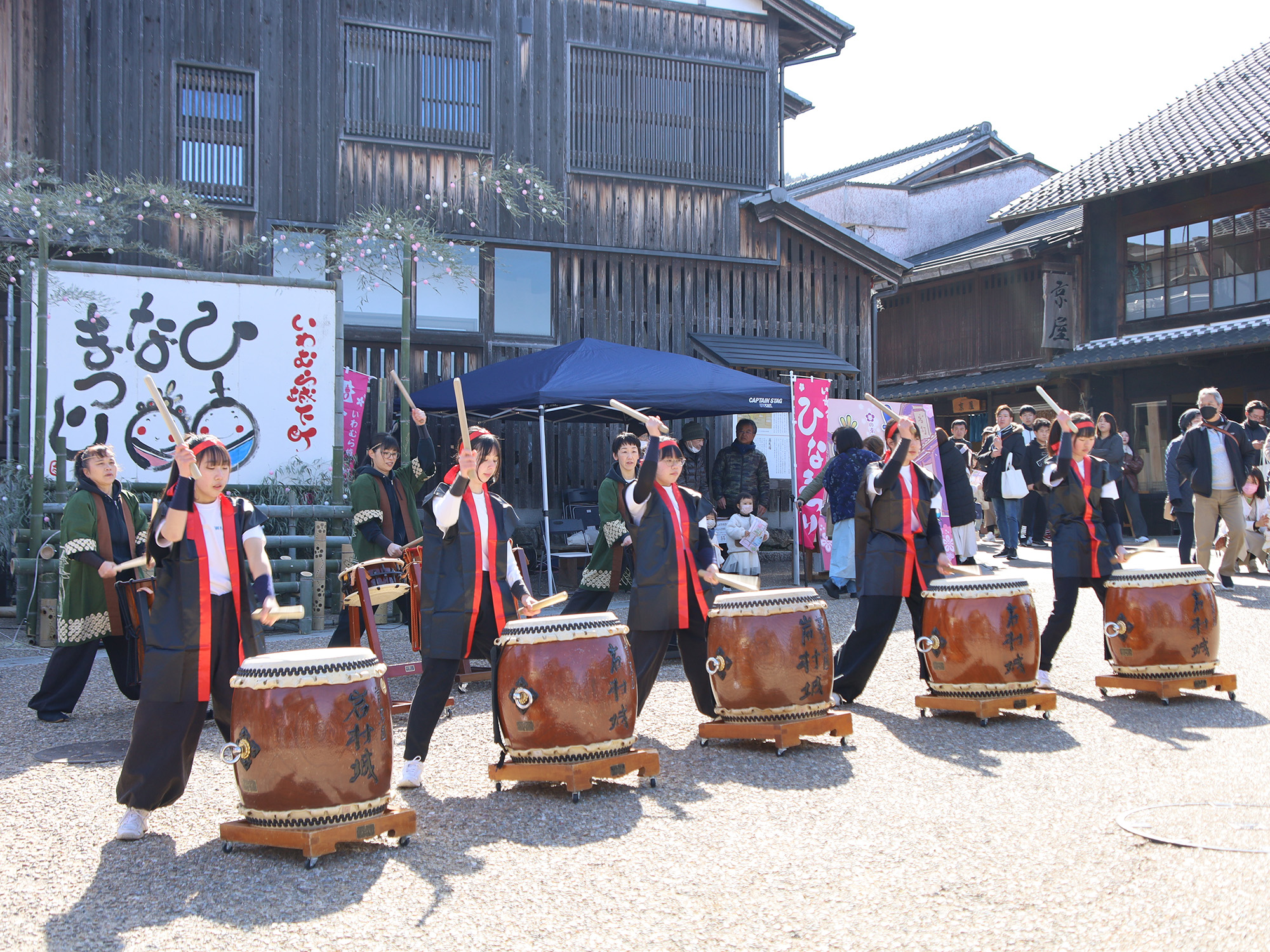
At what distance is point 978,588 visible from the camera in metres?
6.06

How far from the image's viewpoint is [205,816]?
4570mm

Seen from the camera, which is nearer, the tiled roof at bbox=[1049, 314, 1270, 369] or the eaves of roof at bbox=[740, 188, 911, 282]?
the eaves of roof at bbox=[740, 188, 911, 282]

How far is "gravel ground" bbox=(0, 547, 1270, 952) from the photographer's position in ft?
10.8

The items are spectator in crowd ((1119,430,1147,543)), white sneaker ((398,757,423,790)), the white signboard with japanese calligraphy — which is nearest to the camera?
white sneaker ((398,757,423,790))

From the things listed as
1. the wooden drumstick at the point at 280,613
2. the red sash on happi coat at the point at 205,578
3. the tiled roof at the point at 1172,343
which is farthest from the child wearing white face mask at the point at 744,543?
the tiled roof at the point at 1172,343

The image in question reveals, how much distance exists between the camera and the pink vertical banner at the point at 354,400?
11.7 m

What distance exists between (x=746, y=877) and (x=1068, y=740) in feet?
8.42

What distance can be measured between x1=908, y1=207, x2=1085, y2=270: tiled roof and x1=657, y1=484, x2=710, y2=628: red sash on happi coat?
16.2 metres

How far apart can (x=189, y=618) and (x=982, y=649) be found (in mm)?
3894

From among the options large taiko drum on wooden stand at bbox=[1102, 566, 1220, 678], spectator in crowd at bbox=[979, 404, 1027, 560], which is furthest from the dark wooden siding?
large taiko drum on wooden stand at bbox=[1102, 566, 1220, 678]

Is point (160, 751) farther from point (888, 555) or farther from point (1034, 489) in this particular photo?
point (1034, 489)

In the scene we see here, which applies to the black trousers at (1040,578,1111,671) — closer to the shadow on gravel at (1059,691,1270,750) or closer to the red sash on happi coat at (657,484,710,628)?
the shadow on gravel at (1059,691,1270,750)

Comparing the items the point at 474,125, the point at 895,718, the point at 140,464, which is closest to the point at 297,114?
the point at 474,125

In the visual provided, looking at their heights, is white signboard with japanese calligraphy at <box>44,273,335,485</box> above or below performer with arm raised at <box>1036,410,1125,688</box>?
above
